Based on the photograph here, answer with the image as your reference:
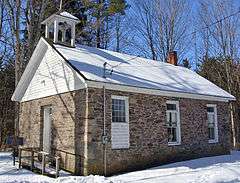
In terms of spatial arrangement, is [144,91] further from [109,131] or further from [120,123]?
[109,131]

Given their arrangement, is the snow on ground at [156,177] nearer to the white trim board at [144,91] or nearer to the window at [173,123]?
the window at [173,123]

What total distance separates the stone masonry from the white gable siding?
12.1 inches

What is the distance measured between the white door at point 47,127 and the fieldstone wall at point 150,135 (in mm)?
3875

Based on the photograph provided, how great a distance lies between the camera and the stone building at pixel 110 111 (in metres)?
13.3

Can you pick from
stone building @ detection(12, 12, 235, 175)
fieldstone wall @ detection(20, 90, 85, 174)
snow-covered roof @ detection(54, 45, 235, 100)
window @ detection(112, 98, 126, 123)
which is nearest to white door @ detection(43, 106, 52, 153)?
stone building @ detection(12, 12, 235, 175)

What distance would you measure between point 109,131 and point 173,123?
4.34 metres

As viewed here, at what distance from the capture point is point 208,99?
18875 mm

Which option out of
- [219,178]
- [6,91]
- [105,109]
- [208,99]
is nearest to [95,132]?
[105,109]

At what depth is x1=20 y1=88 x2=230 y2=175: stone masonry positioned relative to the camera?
517 inches

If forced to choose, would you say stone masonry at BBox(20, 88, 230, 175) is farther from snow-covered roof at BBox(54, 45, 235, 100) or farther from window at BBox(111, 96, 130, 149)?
snow-covered roof at BBox(54, 45, 235, 100)

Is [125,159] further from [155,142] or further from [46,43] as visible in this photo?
[46,43]

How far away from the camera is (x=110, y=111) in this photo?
13.7 metres

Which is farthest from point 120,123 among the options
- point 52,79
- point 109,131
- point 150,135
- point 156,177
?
point 52,79

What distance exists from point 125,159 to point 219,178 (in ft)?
13.9
